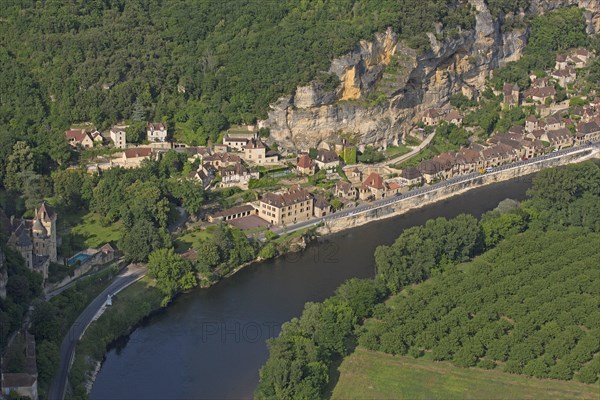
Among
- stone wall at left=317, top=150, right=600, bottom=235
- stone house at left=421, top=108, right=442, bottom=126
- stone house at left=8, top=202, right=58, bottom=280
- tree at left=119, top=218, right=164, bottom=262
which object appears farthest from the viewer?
stone house at left=421, top=108, right=442, bottom=126

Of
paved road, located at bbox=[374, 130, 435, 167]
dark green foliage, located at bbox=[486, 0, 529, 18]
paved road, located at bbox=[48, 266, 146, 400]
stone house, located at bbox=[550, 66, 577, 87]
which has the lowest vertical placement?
paved road, located at bbox=[48, 266, 146, 400]

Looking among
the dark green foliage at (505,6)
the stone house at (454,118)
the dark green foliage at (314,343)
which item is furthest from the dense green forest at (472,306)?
the dark green foliage at (505,6)

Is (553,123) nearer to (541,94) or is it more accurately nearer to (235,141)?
(541,94)

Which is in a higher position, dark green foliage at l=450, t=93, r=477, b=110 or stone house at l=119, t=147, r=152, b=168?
dark green foliage at l=450, t=93, r=477, b=110

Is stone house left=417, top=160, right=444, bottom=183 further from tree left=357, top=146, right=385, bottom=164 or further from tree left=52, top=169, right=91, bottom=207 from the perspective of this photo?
tree left=52, top=169, right=91, bottom=207

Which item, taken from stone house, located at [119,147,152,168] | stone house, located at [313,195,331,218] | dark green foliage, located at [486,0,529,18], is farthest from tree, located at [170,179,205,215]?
dark green foliage, located at [486,0,529,18]

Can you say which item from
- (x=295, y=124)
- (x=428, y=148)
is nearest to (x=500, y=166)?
(x=428, y=148)

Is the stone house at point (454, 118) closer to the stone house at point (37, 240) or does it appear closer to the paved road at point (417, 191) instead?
the paved road at point (417, 191)
